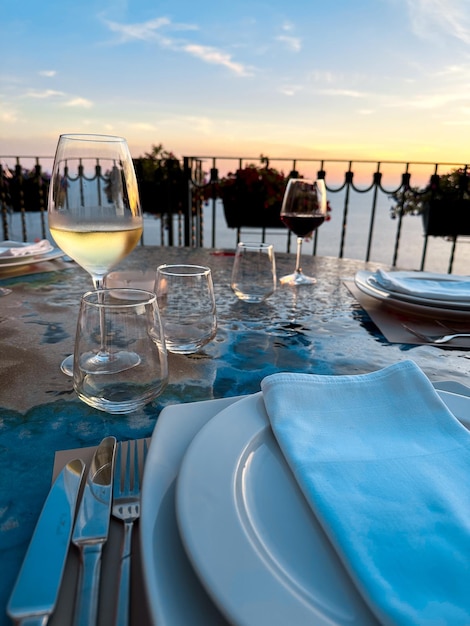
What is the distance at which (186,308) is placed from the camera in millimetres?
678

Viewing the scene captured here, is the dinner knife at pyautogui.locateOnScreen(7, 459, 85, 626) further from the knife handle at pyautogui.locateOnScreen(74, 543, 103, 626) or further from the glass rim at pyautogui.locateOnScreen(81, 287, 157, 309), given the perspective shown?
the glass rim at pyautogui.locateOnScreen(81, 287, 157, 309)

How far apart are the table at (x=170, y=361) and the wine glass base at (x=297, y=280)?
1.2 inches

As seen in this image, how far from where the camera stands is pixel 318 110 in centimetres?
759

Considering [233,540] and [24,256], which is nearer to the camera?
[233,540]

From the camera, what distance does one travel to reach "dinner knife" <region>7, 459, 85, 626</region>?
0.79 ft

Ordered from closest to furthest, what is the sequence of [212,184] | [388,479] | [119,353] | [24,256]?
[388,479] → [119,353] → [24,256] → [212,184]

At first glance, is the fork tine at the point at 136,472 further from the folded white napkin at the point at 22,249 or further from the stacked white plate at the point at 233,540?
the folded white napkin at the point at 22,249

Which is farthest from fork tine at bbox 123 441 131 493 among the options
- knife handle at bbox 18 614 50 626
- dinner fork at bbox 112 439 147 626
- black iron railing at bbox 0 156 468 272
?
black iron railing at bbox 0 156 468 272

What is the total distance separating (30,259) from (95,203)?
25.5 inches

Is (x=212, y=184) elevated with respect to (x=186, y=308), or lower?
elevated

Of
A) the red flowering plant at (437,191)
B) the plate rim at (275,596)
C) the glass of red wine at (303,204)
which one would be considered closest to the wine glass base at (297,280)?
the glass of red wine at (303,204)

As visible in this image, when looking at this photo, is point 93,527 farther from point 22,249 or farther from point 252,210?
point 252,210

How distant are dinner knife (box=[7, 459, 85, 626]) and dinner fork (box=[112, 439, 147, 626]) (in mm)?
33

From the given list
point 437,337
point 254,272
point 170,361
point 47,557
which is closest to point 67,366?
point 170,361
